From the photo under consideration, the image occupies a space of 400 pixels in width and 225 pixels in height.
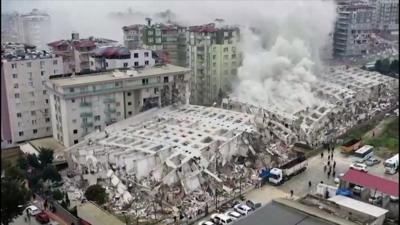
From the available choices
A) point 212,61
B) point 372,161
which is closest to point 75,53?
point 212,61

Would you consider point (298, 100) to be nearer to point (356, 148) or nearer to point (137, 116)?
point (356, 148)

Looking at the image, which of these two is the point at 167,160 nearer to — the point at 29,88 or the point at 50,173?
the point at 50,173

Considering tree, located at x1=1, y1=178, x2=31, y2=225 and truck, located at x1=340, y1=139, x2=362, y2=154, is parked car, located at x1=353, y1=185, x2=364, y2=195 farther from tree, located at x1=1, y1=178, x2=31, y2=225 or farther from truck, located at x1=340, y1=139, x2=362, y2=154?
tree, located at x1=1, y1=178, x2=31, y2=225

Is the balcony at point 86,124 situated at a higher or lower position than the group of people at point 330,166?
higher

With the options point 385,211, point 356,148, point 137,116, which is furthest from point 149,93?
point 385,211

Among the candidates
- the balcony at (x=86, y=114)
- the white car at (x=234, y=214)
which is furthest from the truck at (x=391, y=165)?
the balcony at (x=86, y=114)

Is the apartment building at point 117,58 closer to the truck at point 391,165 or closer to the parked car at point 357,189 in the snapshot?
the truck at point 391,165

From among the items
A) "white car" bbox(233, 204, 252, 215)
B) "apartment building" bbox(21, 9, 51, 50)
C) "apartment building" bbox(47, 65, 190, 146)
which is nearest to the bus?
"white car" bbox(233, 204, 252, 215)
